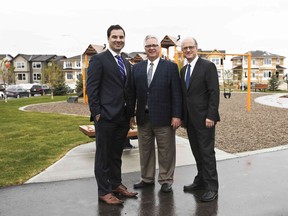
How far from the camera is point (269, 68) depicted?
236 ft

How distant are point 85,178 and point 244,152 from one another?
3.35m

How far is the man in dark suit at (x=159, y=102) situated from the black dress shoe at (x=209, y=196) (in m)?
0.51

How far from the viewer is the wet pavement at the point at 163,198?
3941mm

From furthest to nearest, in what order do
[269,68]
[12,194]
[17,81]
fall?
1. [17,81]
2. [269,68]
3. [12,194]

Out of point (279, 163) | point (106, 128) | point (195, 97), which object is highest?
point (195, 97)

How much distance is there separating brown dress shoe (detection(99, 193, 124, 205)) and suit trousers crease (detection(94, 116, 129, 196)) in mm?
51

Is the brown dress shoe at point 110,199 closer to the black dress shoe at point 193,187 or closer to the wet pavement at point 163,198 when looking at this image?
the wet pavement at point 163,198

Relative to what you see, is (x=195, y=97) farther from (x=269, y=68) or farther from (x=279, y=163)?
(x=269, y=68)

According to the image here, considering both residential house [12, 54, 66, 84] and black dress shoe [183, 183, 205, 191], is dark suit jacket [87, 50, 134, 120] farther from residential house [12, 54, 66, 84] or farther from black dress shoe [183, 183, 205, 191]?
residential house [12, 54, 66, 84]

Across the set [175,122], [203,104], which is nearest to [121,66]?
[175,122]

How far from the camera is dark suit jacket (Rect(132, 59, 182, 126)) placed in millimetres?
4480

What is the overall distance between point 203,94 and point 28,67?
7955 centimetres

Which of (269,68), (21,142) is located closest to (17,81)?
(269,68)

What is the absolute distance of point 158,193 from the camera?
14.9 ft
